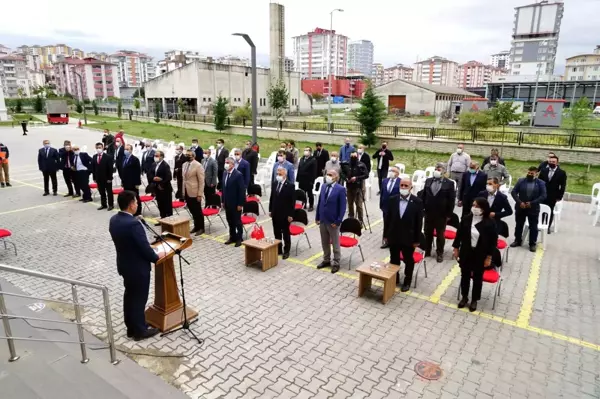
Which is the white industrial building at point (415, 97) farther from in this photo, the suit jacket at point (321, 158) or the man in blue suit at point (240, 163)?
the man in blue suit at point (240, 163)

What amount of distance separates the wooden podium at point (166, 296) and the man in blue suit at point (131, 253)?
1.00 feet

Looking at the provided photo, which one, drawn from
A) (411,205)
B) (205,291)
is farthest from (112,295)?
(411,205)

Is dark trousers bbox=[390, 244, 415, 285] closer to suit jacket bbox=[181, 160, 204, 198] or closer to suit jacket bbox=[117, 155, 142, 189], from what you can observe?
suit jacket bbox=[181, 160, 204, 198]

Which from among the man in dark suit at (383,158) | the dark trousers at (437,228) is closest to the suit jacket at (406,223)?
the dark trousers at (437,228)

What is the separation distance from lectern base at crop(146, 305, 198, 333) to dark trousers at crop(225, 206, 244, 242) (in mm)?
3258

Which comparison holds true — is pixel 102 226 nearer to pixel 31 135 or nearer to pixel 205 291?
pixel 205 291

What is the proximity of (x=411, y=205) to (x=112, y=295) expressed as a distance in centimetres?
534

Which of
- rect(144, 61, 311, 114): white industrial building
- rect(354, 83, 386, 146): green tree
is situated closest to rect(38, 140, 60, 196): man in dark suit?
rect(354, 83, 386, 146): green tree

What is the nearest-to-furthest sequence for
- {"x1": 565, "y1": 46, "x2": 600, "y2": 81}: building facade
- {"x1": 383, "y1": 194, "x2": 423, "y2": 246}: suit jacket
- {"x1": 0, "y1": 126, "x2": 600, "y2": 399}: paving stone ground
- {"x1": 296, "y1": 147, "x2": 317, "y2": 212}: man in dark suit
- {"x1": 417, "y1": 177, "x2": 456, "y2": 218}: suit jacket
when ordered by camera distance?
{"x1": 0, "y1": 126, "x2": 600, "y2": 399}: paving stone ground → {"x1": 383, "y1": 194, "x2": 423, "y2": 246}: suit jacket → {"x1": 417, "y1": 177, "x2": 456, "y2": 218}: suit jacket → {"x1": 296, "y1": 147, "x2": 317, "y2": 212}: man in dark suit → {"x1": 565, "y1": 46, "x2": 600, "y2": 81}: building facade

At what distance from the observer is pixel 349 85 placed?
104 meters

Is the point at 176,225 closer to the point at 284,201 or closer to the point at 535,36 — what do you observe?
the point at 284,201

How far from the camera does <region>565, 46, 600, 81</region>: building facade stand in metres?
91.8

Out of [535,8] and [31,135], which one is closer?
[31,135]

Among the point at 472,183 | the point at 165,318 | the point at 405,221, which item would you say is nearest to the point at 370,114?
the point at 472,183
